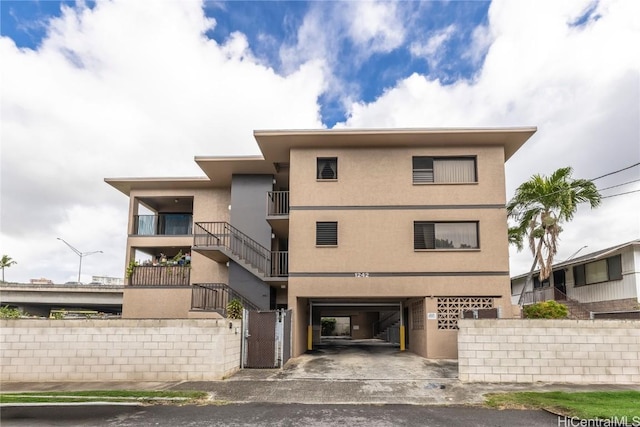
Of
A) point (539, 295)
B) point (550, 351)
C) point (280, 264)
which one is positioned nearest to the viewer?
point (550, 351)

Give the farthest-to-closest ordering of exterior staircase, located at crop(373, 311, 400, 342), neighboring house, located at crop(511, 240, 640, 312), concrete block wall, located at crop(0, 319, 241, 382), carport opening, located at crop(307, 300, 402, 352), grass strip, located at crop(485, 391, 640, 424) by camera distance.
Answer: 1. exterior staircase, located at crop(373, 311, 400, 342)
2. carport opening, located at crop(307, 300, 402, 352)
3. neighboring house, located at crop(511, 240, 640, 312)
4. concrete block wall, located at crop(0, 319, 241, 382)
5. grass strip, located at crop(485, 391, 640, 424)

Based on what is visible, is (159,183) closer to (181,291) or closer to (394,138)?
(181,291)

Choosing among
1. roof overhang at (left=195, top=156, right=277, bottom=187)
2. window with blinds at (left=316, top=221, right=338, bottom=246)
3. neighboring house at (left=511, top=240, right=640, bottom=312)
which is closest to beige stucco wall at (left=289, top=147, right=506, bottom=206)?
window with blinds at (left=316, top=221, right=338, bottom=246)

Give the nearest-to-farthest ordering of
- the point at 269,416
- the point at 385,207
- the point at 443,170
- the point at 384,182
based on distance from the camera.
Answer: the point at 269,416 → the point at 385,207 → the point at 384,182 → the point at 443,170

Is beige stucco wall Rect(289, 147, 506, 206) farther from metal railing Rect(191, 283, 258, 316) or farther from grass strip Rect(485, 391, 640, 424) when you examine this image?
grass strip Rect(485, 391, 640, 424)

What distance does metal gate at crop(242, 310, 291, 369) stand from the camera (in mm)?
15203

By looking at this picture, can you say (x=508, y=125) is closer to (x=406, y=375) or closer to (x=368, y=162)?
(x=368, y=162)

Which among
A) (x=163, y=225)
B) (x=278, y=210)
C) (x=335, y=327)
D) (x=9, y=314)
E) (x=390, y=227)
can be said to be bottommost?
(x=335, y=327)

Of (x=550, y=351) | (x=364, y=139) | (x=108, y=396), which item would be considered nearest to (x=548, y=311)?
(x=550, y=351)

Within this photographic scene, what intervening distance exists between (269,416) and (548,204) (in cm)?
1822

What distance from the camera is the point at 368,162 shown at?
62.9ft

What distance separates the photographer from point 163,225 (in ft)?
86.5

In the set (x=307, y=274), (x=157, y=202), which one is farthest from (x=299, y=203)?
(x=157, y=202)

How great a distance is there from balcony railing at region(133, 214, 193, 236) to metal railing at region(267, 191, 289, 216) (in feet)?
22.9
